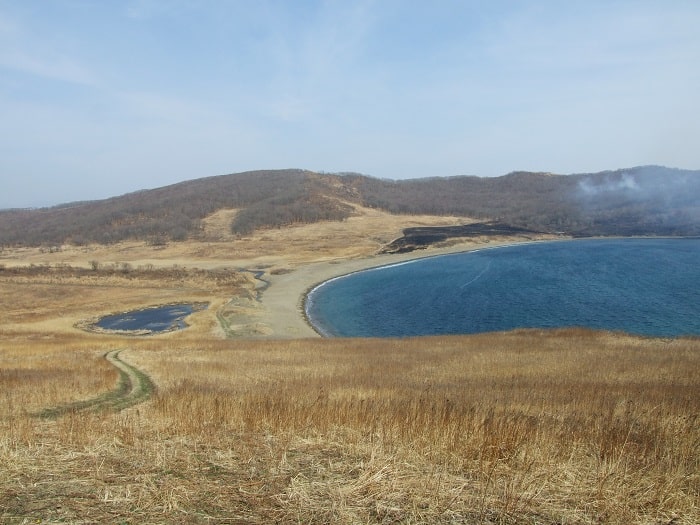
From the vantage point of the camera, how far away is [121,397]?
13766 millimetres

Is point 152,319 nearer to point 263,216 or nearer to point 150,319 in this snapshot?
point 150,319

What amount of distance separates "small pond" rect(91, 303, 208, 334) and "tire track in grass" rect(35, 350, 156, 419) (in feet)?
104

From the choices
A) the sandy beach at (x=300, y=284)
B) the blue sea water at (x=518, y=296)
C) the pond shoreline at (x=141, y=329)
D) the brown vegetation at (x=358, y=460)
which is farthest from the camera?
the sandy beach at (x=300, y=284)

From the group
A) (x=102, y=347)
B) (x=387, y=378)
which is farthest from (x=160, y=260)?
(x=387, y=378)

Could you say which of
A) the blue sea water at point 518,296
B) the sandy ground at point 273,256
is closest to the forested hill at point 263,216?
the sandy ground at point 273,256

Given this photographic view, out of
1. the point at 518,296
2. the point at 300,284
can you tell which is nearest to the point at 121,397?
the point at 518,296

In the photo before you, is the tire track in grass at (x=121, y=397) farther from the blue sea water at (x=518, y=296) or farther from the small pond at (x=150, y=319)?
the blue sea water at (x=518, y=296)

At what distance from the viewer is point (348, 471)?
5625 millimetres

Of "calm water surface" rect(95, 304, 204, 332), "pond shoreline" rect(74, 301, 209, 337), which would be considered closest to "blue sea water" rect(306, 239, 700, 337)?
"pond shoreline" rect(74, 301, 209, 337)

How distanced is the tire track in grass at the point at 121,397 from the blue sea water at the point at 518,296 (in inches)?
1319

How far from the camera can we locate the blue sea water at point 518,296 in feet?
165

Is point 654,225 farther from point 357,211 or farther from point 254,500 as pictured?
point 254,500

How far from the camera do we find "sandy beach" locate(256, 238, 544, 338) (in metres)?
51.5

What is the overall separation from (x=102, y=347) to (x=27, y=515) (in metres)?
29.9
